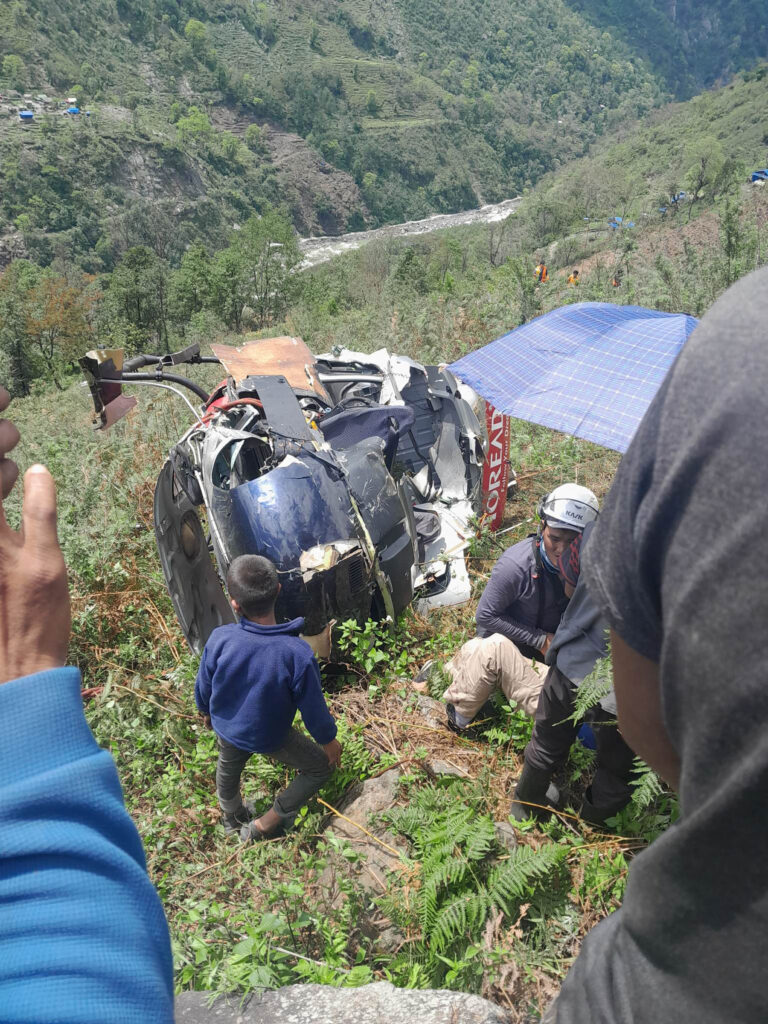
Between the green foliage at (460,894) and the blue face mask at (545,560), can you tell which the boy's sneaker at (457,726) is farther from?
the blue face mask at (545,560)

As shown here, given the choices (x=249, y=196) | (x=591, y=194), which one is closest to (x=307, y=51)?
(x=249, y=196)

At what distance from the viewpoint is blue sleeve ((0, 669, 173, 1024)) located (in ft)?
2.45

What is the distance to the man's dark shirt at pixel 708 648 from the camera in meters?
0.43

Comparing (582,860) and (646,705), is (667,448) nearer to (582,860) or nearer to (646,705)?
(646,705)

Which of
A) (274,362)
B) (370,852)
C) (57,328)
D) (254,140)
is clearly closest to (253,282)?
(57,328)

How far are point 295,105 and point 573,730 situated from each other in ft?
473

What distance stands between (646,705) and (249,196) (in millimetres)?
117169

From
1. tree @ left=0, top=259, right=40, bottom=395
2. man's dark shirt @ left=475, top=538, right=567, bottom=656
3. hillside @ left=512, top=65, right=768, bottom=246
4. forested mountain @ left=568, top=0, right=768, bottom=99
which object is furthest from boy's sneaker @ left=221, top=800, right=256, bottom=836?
forested mountain @ left=568, top=0, right=768, bottom=99

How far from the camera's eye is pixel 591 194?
56188 mm

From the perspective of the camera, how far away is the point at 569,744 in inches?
118

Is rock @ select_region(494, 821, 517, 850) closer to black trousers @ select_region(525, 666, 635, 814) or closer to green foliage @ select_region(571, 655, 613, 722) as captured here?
black trousers @ select_region(525, 666, 635, 814)

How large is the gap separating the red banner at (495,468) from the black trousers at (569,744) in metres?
3.11

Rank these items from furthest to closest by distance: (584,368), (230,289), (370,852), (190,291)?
(190,291) → (230,289) → (584,368) → (370,852)

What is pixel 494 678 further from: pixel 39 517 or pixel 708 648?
pixel 708 648
